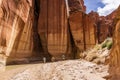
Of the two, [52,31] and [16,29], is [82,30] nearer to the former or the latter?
[52,31]

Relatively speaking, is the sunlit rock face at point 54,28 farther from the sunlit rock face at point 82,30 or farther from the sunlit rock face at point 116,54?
the sunlit rock face at point 116,54

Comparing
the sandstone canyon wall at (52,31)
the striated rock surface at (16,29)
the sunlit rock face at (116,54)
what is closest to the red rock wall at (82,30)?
the sandstone canyon wall at (52,31)

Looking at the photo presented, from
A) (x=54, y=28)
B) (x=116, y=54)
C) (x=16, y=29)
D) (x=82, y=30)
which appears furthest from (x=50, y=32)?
(x=116, y=54)

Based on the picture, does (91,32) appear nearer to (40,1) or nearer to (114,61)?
(40,1)

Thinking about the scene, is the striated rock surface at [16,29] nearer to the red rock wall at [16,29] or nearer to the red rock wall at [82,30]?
the red rock wall at [16,29]

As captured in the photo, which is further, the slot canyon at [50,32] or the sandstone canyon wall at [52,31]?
the sandstone canyon wall at [52,31]

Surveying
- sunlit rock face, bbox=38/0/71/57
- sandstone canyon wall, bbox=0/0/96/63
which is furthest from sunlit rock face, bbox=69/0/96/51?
sunlit rock face, bbox=38/0/71/57

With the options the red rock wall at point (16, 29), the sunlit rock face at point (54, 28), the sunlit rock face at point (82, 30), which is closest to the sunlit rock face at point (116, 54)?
the red rock wall at point (16, 29)

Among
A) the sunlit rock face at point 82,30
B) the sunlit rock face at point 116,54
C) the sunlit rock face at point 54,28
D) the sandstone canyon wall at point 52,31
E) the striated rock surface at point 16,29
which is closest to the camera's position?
the sunlit rock face at point 116,54

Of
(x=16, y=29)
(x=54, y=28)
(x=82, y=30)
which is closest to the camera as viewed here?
(x=16, y=29)

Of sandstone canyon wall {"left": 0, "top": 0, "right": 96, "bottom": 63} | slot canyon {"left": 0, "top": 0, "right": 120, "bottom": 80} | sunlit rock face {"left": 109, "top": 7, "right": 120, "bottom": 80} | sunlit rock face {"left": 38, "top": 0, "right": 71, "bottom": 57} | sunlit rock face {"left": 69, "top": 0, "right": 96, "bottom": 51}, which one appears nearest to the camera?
sunlit rock face {"left": 109, "top": 7, "right": 120, "bottom": 80}

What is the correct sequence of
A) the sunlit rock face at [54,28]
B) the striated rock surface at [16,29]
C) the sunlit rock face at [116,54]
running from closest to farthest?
1. the sunlit rock face at [116,54]
2. the striated rock surface at [16,29]
3. the sunlit rock face at [54,28]

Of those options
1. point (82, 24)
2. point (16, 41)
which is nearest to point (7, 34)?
point (16, 41)

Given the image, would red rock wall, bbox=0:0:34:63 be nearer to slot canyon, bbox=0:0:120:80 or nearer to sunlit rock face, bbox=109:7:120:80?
slot canyon, bbox=0:0:120:80
